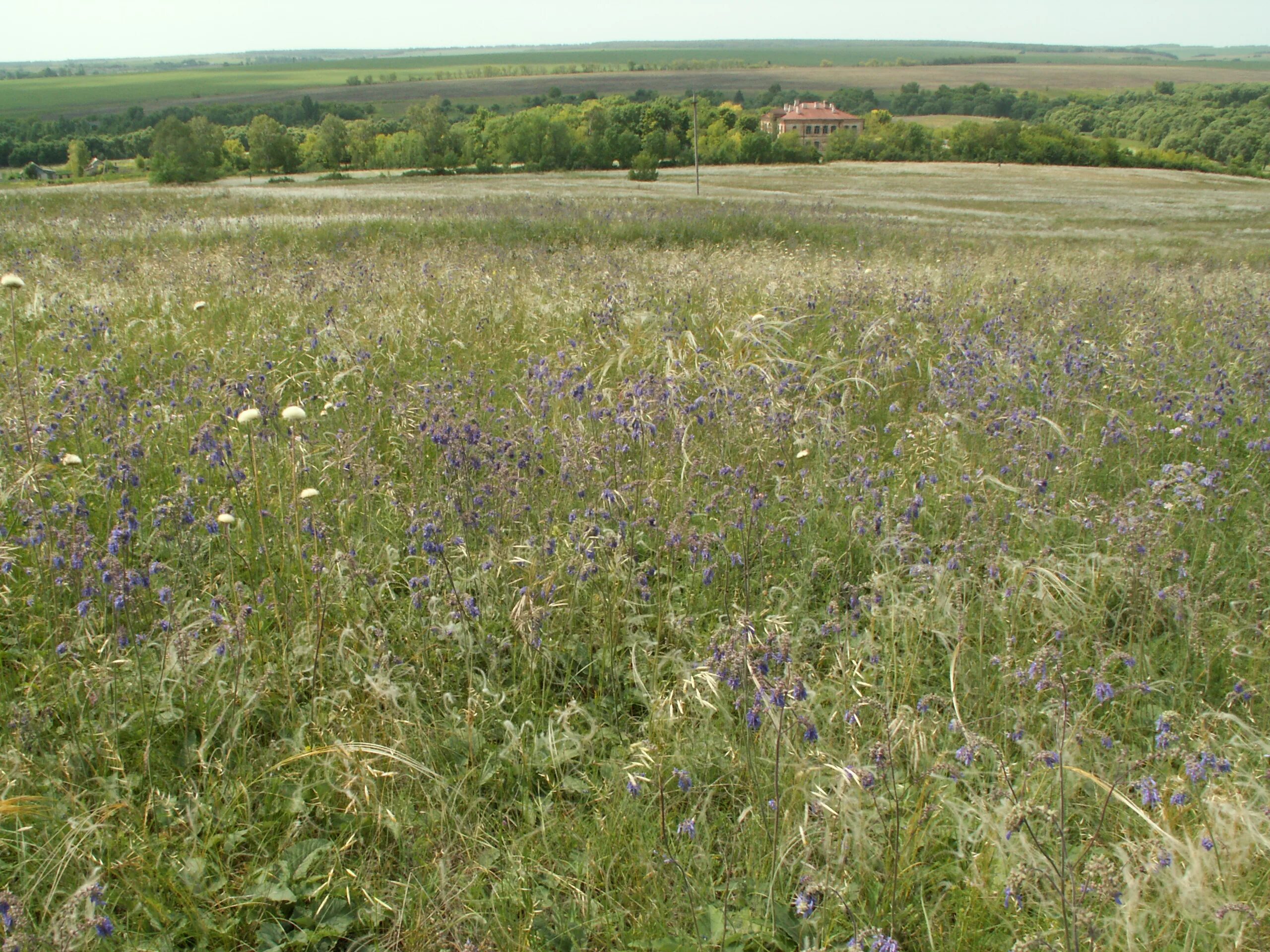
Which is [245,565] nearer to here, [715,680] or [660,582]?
[660,582]

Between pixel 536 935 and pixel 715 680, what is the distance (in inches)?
37.5

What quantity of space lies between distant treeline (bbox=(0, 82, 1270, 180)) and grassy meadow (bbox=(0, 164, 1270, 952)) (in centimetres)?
4848

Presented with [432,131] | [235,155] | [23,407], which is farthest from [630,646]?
[235,155]

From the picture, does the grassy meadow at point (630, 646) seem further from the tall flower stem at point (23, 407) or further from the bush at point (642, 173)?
the bush at point (642, 173)

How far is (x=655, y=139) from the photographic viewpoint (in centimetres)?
6675

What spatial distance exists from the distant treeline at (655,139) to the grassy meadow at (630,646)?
48483mm

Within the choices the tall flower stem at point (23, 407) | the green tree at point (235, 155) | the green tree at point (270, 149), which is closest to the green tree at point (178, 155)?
the green tree at point (270, 149)

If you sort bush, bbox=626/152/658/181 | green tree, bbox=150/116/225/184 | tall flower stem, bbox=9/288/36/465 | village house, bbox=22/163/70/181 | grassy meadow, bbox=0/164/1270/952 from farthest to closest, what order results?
village house, bbox=22/163/70/181 → green tree, bbox=150/116/225/184 → bush, bbox=626/152/658/181 → tall flower stem, bbox=9/288/36/465 → grassy meadow, bbox=0/164/1270/952

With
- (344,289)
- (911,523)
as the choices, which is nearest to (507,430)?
(911,523)

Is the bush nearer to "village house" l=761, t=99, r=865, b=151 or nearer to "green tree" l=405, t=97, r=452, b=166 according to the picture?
"green tree" l=405, t=97, r=452, b=166

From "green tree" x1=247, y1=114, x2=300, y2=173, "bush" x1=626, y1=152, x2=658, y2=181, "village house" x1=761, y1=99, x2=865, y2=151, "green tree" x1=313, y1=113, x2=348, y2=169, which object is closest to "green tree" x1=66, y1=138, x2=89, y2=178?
"green tree" x1=247, y1=114, x2=300, y2=173

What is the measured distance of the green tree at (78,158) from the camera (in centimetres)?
6606

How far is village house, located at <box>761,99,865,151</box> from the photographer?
394 feet

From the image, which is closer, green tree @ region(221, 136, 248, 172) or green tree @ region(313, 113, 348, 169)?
green tree @ region(221, 136, 248, 172)
